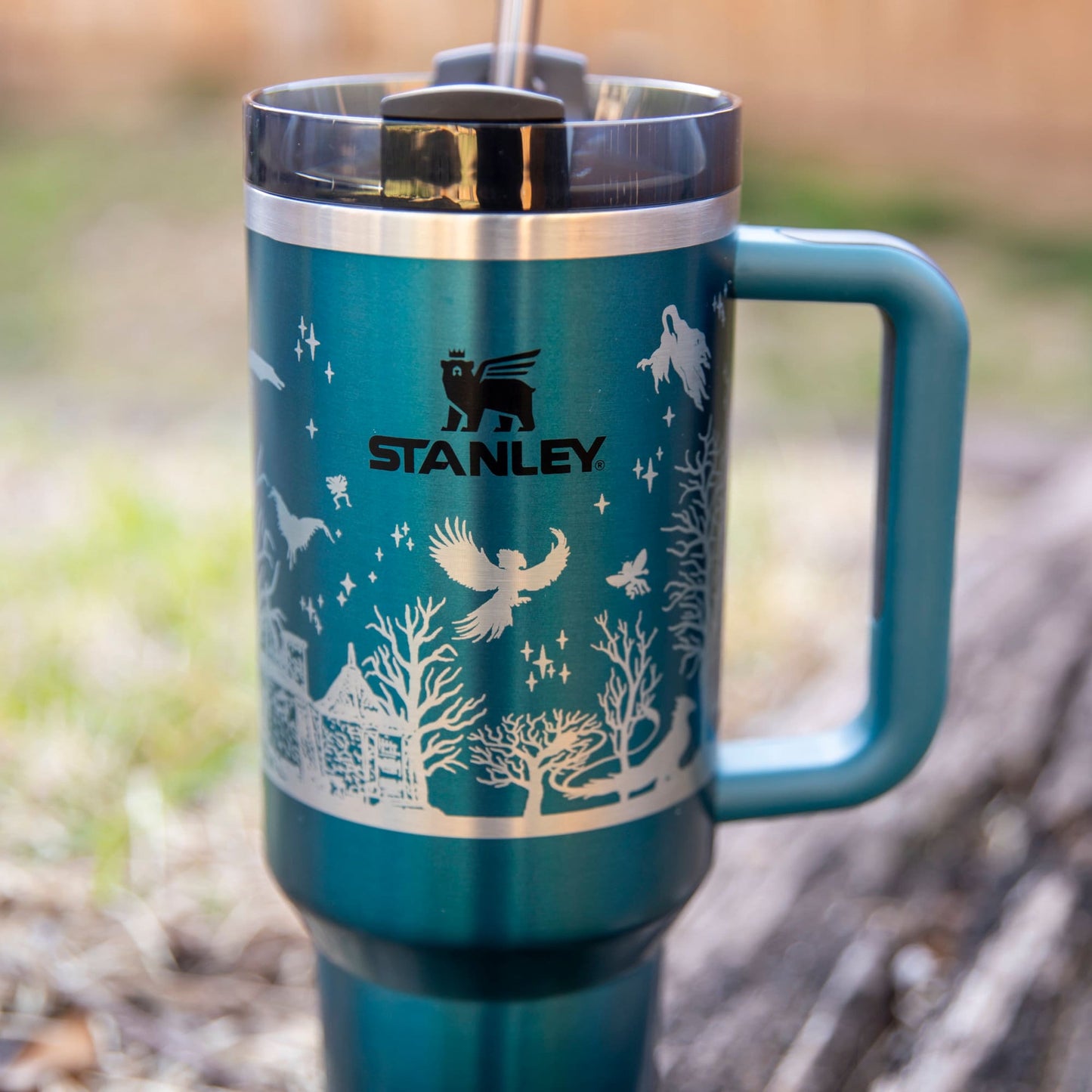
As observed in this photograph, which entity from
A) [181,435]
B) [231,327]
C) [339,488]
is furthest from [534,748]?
[231,327]

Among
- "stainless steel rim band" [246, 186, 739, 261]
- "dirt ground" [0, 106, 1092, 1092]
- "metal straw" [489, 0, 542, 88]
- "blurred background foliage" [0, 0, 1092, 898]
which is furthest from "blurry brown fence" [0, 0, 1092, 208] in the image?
"stainless steel rim band" [246, 186, 739, 261]

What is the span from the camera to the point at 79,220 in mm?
3826

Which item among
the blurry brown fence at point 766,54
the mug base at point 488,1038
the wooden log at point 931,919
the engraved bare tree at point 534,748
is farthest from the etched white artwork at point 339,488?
the blurry brown fence at point 766,54

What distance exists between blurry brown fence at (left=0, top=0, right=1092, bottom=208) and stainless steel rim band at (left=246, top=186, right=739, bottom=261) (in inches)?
144

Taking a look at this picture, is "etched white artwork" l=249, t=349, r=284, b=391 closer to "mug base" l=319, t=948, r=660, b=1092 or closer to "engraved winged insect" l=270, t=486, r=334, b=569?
"engraved winged insect" l=270, t=486, r=334, b=569

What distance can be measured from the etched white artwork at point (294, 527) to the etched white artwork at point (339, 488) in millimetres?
16

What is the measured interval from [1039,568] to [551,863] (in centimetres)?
89

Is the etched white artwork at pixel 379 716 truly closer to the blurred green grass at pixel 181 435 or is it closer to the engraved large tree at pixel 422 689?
the engraved large tree at pixel 422 689

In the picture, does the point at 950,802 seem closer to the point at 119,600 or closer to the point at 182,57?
the point at 119,600

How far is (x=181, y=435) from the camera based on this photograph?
248cm

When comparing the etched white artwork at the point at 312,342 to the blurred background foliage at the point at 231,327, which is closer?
the etched white artwork at the point at 312,342

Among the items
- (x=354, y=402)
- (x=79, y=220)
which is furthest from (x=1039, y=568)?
(x=79, y=220)

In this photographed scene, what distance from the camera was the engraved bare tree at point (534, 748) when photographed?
67 centimetres

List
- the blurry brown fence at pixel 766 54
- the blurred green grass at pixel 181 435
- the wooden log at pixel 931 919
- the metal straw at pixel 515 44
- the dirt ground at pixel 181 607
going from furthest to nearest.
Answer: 1. the blurry brown fence at pixel 766 54
2. the blurred green grass at pixel 181 435
3. the dirt ground at pixel 181 607
4. the wooden log at pixel 931 919
5. the metal straw at pixel 515 44
